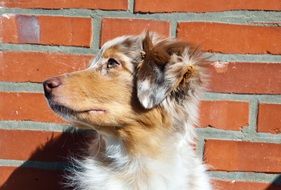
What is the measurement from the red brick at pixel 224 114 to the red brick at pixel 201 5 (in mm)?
396

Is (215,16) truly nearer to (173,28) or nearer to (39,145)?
(173,28)

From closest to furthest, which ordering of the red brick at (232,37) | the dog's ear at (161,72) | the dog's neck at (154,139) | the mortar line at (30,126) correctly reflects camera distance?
1. the dog's ear at (161,72)
2. the dog's neck at (154,139)
3. the red brick at (232,37)
4. the mortar line at (30,126)

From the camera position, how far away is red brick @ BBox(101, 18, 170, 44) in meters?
2.45

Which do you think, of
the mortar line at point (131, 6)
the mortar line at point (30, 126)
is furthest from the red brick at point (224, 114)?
Answer: the mortar line at point (30, 126)

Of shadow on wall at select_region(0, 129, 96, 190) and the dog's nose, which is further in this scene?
shadow on wall at select_region(0, 129, 96, 190)

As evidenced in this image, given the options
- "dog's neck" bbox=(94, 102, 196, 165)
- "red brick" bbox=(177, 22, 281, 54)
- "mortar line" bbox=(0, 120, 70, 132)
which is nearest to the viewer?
"dog's neck" bbox=(94, 102, 196, 165)

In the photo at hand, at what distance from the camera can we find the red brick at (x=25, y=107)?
8.22ft

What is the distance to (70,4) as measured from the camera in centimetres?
247

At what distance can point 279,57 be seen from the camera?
241 centimetres

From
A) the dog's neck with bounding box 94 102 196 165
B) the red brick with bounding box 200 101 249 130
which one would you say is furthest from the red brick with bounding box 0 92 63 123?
the red brick with bounding box 200 101 249 130

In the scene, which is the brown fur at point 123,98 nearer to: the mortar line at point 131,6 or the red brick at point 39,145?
the mortar line at point 131,6

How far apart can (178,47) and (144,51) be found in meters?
0.16

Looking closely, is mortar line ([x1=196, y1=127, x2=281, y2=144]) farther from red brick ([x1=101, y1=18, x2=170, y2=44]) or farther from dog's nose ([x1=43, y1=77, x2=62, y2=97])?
dog's nose ([x1=43, y1=77, x2=62, y2=97])

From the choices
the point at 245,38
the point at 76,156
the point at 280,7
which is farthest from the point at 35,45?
the point at 280,7
